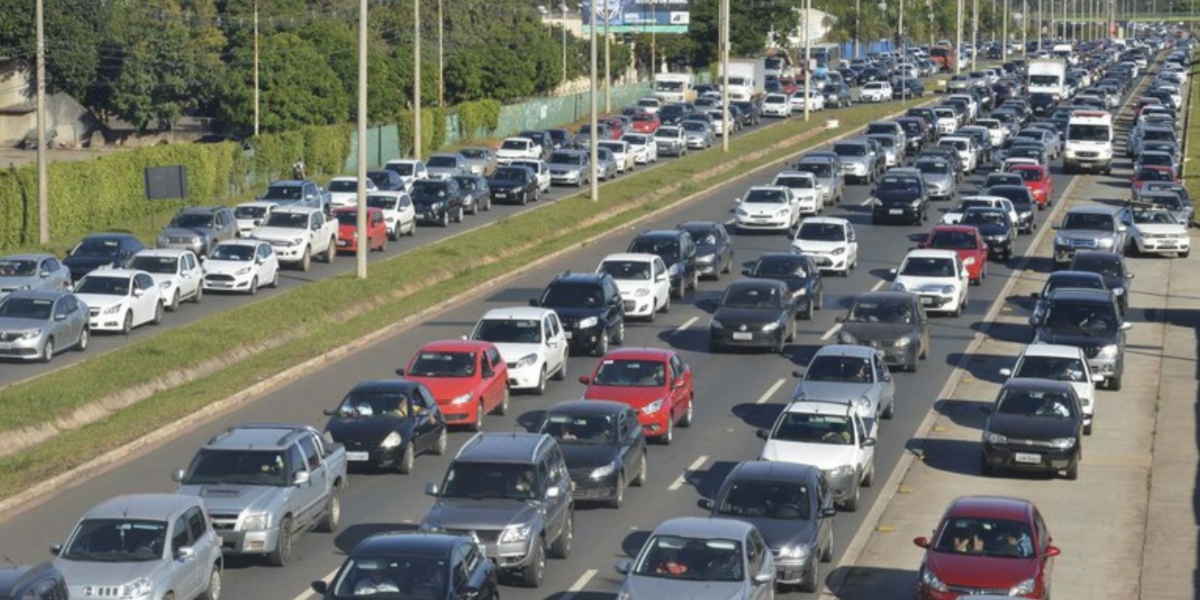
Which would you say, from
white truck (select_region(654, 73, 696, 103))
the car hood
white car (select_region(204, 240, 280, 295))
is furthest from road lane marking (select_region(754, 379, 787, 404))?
white truck (select_region(654, 73, 696, 103))

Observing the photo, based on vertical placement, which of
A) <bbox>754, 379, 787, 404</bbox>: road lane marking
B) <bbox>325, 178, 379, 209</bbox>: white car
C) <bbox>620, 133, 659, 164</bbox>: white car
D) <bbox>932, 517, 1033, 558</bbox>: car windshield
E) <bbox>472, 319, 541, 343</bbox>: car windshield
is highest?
<bbox>620, 133, 659, 164</bbox>: white car

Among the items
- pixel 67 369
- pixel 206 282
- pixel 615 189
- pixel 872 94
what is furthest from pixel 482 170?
pixel 872 94

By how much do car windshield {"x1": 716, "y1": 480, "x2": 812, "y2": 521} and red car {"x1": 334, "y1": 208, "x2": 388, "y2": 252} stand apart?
116 ft

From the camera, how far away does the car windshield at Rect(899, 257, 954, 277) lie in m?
50.0

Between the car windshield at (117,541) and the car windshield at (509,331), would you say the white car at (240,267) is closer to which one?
the car windshield at (509,331)

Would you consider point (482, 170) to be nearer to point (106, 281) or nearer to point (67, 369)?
point (106, 281)

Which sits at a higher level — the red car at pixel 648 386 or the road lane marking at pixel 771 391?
the red car at pixel 648 386

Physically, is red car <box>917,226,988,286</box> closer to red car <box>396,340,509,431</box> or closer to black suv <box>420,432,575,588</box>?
red car <box>396,340,509,431</box>

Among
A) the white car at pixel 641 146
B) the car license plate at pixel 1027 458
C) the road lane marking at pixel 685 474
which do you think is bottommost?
the road lane marking at pixel 685 474

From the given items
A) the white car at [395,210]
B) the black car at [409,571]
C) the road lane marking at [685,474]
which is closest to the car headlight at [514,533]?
the black car at [409,571]

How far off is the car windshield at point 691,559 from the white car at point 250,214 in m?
39.9

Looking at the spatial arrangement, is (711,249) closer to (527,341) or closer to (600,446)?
(527,341)

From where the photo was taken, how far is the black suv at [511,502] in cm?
2581

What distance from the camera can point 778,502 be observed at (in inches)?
1066
